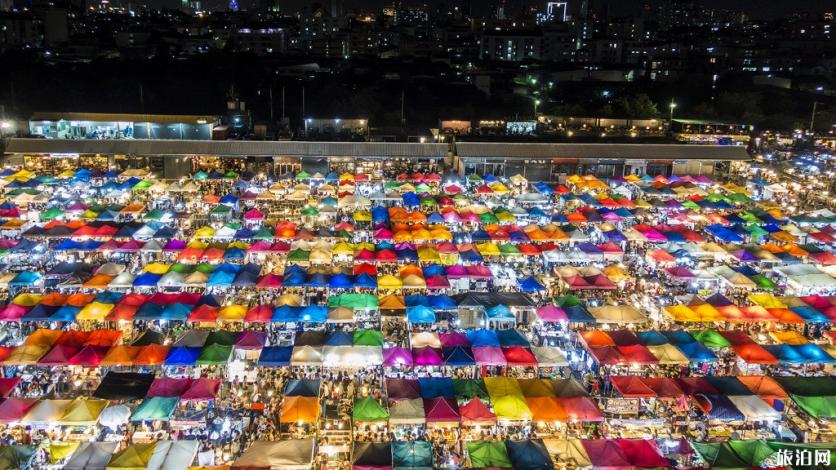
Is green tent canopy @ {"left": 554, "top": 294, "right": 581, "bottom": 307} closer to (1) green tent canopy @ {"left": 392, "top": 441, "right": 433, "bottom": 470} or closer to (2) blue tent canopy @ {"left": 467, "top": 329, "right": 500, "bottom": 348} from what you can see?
(2) blue tent canopy @ {"left": 467, "top": 329, "right": 500, "bottom": 348}

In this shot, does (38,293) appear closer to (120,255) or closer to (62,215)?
(120,255)

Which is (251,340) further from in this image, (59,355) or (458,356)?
(458,356)

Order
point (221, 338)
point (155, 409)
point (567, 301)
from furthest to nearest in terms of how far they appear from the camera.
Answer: point (567, 301)
point (221, 338)
point (155, 409)

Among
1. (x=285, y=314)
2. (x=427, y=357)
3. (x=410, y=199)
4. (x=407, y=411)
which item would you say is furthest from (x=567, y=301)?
(x=410, y=199)

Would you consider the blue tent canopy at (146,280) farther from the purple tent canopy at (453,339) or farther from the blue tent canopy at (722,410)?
the blue tent canopy at (722,410)

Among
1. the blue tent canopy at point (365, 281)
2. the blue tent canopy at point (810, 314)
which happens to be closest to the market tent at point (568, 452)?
the blue tent canopy at point (365, 281)

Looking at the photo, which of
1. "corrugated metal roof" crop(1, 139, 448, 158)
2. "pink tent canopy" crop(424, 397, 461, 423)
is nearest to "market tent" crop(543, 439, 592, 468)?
"pink tent canopy" crop(424, 397, 461, 423)
